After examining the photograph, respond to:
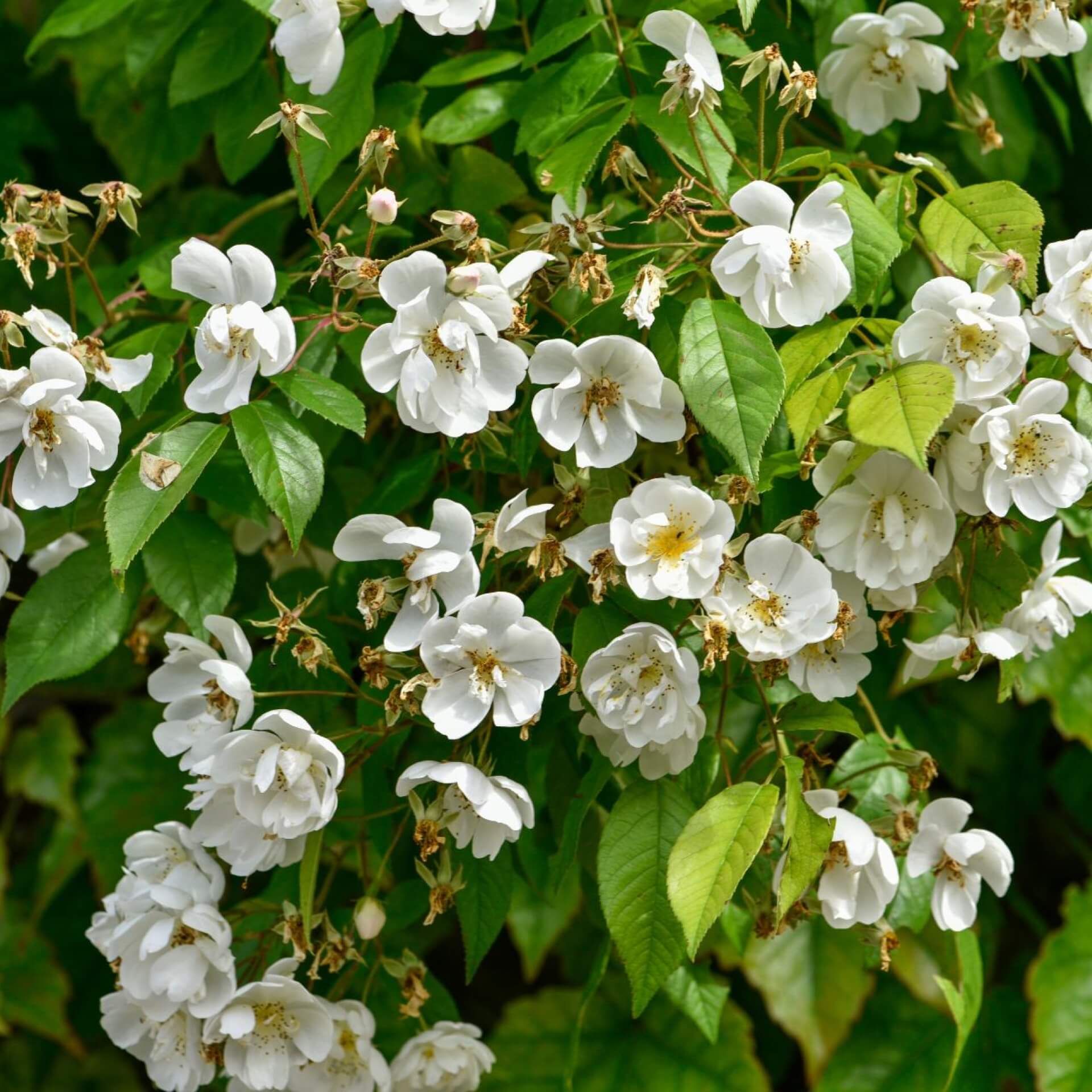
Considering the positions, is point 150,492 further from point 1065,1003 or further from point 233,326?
point 1065,1003

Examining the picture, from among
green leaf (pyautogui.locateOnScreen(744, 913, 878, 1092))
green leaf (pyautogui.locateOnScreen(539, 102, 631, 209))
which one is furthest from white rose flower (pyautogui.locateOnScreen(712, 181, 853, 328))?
green leaf (pyautogui.locateOnScreen(744, 913, 878, 1092))

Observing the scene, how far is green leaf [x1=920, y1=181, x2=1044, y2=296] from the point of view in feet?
2.68

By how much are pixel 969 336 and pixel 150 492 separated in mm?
526

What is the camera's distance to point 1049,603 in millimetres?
838

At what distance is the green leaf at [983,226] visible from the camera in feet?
2.68

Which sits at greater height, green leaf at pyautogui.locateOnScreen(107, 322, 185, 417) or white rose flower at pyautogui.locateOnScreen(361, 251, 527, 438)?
white rose flower at pyautogui.locateOnScreen(361, 251, 527, 438)

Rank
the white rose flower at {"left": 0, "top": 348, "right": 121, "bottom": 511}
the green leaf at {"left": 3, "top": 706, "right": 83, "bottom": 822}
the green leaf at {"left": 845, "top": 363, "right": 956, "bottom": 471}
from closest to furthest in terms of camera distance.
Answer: the green leaf at {"left": 845, "top": 363, "right": 956, "bottom": 471}, the white rose flower at {"left": 0, "top": 348, "right": 121, "bottom": 511}, the green leaf at {"left": 3, "top": 706, "right": 83, "bottom": 822}

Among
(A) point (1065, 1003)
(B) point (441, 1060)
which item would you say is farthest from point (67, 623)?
(A) point (1065, 1003)

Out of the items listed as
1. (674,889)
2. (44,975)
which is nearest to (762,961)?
(674,889)

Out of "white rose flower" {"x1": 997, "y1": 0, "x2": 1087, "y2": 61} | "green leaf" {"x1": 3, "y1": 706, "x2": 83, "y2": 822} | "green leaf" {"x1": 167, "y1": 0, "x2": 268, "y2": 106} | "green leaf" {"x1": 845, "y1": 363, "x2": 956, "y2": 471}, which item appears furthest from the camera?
"green leaf" {"x1": 3, "y1": 706, "x2": 83, "y2": 822}

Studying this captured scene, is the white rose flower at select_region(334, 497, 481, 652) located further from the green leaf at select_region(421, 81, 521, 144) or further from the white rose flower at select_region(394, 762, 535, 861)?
the green leaf at select_region(421, 81, 521, 144)

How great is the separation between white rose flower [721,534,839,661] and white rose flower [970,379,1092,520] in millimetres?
118

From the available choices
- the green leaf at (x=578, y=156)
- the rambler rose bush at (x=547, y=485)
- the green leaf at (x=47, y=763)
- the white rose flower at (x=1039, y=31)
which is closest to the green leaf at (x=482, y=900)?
the rambler rose bush at (x=547, y=485)

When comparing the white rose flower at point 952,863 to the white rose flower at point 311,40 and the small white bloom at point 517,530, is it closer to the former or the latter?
the small white bloom at point 517,530
